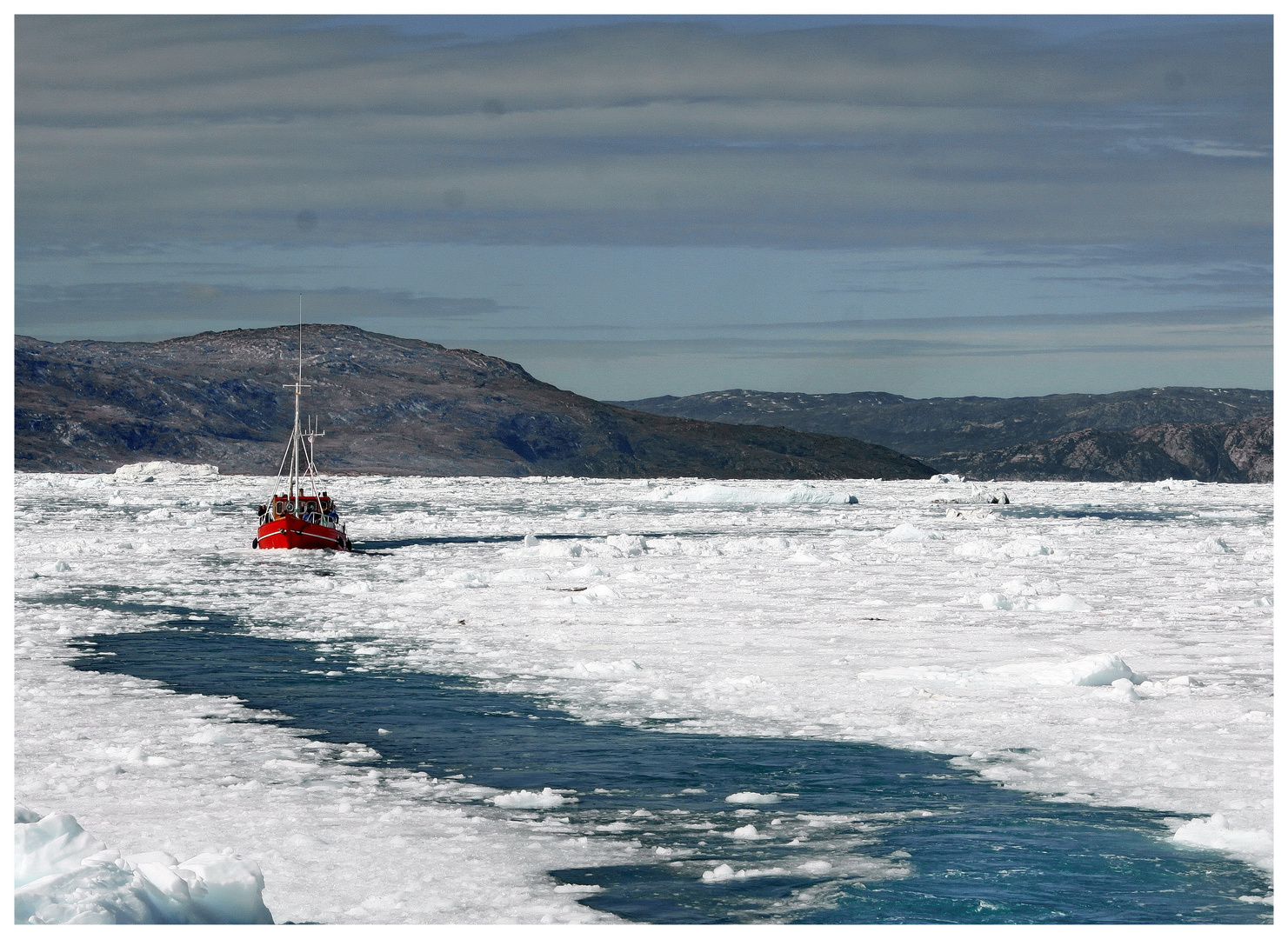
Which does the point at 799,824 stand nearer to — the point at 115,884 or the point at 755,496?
the point at 115,884

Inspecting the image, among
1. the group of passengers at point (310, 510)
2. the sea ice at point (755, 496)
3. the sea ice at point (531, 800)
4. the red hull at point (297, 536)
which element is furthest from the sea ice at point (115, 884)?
the sea ice at point (755, 496)

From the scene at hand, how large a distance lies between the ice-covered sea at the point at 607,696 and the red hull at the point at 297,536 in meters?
1.95

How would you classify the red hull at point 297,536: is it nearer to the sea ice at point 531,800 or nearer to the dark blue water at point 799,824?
the dark blue water at point 799,824

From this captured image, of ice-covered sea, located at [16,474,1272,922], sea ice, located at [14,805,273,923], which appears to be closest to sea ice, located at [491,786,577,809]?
ice-covered sea, located at [16,474,1272,922]

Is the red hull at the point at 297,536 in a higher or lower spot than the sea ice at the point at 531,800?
higher

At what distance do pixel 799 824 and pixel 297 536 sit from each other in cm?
2614

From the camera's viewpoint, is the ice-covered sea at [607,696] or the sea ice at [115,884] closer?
the sea ice at [115,884]

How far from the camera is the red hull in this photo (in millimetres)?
32719

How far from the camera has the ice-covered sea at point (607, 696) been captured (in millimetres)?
7859

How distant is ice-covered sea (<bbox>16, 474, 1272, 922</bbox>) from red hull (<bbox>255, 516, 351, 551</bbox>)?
195 cm

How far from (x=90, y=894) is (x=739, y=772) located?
527 cm

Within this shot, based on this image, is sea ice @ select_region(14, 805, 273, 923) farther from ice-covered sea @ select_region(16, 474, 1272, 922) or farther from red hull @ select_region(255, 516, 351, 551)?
red hull @ select_region(255, 516, 351, 551)

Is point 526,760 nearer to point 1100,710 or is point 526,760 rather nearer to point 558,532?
point 1100,710
